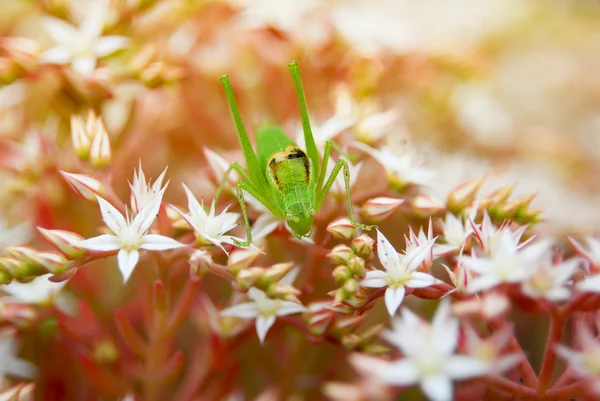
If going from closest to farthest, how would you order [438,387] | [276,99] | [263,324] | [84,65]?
1. [438,387]
2. [263,324]
3. [84,65]
4. [276,99]

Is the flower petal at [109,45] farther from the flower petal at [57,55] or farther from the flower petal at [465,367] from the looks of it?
the flower petal at [465,367]

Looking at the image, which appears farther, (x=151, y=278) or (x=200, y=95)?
(x=200, y=95)

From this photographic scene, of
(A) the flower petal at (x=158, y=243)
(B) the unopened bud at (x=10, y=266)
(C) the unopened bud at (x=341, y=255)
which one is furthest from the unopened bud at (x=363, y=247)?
(B) the unopened bud at (x=10, y=266)

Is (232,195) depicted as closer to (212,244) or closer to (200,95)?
(212,244)

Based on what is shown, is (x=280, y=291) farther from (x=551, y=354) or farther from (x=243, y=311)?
(x=551, y=354)

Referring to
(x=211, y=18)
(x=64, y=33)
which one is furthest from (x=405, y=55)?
(x=64, y=33)

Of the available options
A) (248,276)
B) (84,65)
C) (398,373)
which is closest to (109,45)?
(84,65)
